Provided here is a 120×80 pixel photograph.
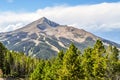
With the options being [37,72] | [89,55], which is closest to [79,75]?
[89,55]

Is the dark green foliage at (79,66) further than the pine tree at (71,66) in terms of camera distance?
Yes

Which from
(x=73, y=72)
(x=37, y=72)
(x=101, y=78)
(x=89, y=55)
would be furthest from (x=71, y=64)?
(x=37, y=72)

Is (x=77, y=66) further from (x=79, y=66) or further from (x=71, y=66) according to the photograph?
(x=71, y=66)

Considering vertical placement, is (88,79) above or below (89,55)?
below

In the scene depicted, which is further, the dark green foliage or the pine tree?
the dark green foliage

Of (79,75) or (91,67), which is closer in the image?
(79,75)

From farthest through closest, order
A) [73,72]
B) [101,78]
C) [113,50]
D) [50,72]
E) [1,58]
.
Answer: [1,58]
[113,50]
[50,72]
[101,78]
[73,72]

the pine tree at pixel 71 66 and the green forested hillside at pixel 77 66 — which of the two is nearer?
the pine tree at pixel 71 66

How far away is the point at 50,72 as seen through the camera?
71.9m

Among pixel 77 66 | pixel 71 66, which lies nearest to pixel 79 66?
pixel 77 66

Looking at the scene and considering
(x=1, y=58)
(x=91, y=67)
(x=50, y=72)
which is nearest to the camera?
(x=91, y=67)

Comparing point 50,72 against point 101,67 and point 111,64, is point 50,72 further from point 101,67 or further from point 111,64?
point 111,64

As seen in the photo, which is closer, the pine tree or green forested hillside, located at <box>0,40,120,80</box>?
the pine tree

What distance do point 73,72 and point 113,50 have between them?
46227 mm
